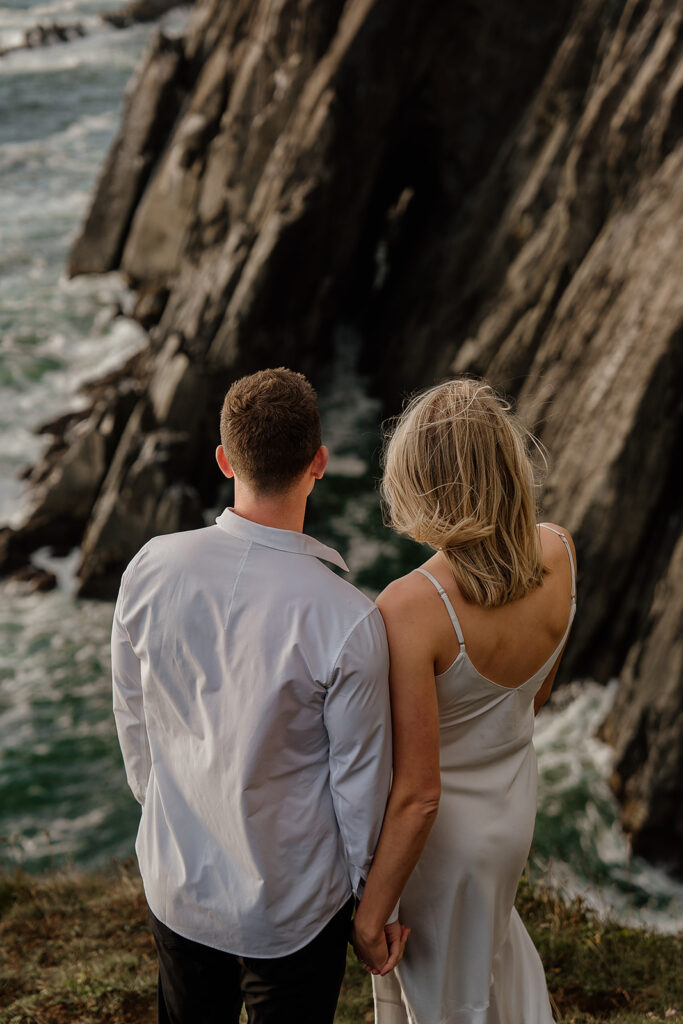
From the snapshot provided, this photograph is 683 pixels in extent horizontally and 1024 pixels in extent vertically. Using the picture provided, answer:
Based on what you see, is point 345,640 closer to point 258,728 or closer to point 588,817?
point 258,728

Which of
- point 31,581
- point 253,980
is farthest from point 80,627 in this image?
point 253,980

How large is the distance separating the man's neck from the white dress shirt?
0.06 m

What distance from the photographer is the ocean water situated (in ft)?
36.9

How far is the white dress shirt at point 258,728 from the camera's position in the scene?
9.28 ft

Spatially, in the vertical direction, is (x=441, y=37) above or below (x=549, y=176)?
above

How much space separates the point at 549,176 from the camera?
53.5ft

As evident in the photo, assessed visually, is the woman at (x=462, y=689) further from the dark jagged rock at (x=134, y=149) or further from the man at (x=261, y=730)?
the dark jagged rock at (x=134, y=149)

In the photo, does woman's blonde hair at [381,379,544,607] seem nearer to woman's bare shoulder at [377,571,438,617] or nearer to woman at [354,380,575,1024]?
woman at [354,380,575,1024]

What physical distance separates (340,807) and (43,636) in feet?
43.6

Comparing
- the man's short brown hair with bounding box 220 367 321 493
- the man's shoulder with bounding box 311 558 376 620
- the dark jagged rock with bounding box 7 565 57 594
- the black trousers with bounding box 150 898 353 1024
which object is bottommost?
the dark jagged rock with bounding box 7 565 57 594

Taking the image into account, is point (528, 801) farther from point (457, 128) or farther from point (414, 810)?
point (457, 128)

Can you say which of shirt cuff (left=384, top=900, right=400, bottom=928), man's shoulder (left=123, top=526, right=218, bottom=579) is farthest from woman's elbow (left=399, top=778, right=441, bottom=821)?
man's shoulder (left=123, top=526, right=218, bottom=579)

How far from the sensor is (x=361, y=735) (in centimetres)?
287

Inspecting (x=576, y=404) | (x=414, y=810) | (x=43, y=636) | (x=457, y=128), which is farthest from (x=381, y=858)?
(x=457, y=128)
